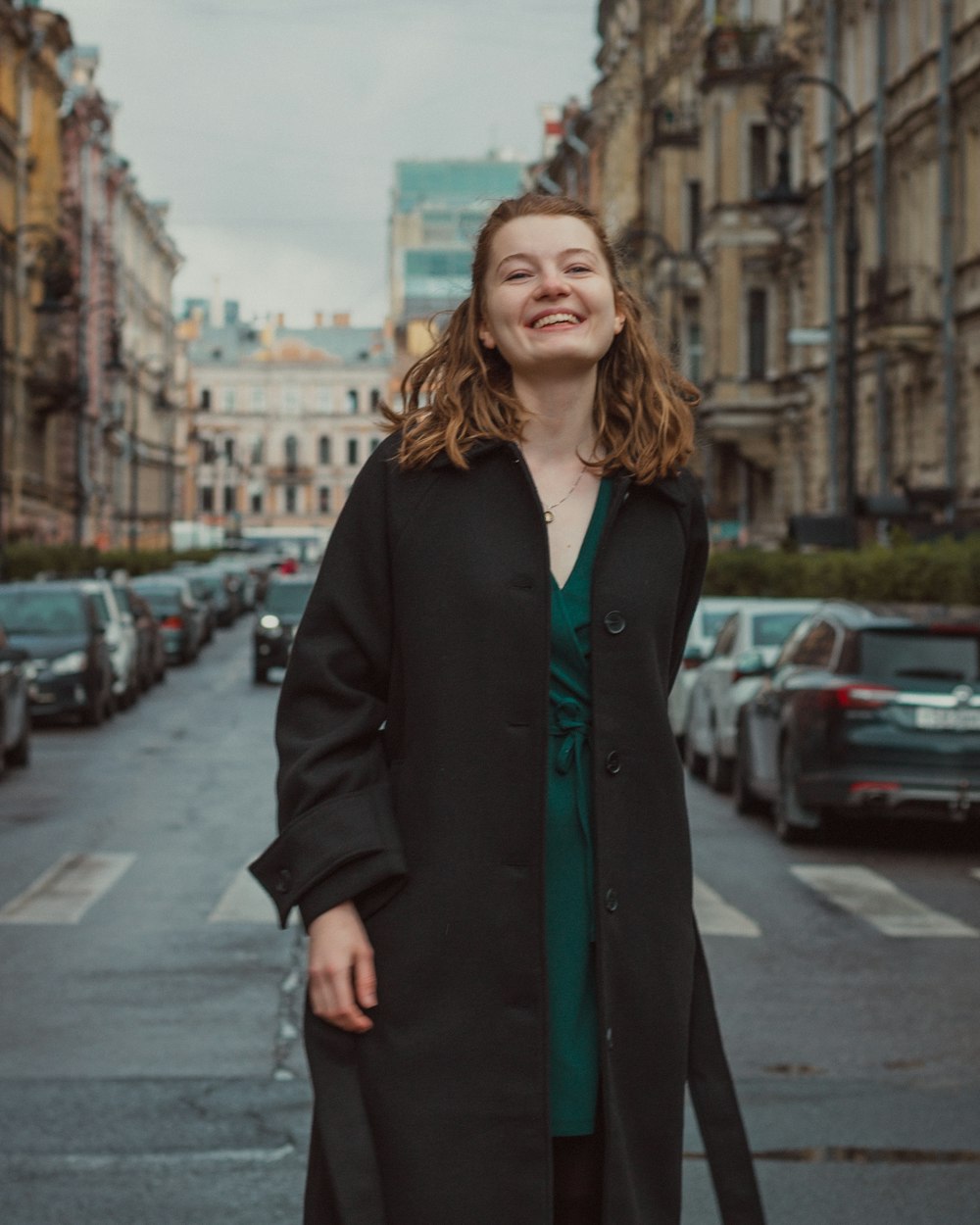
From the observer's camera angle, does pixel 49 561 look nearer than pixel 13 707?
No

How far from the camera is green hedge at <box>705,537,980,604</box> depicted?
2288 cm

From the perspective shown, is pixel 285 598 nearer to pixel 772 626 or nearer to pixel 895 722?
pixel 772 626

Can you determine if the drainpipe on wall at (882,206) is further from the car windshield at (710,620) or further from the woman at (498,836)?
the woman at (498,836)

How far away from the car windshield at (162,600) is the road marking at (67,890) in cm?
3130

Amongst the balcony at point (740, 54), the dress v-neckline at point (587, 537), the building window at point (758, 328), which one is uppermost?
the balcony at point (740, 54)

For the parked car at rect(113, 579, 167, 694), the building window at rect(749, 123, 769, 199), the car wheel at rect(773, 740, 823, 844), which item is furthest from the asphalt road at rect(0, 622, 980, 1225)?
the building window at rect(749, 123, 769, 199)

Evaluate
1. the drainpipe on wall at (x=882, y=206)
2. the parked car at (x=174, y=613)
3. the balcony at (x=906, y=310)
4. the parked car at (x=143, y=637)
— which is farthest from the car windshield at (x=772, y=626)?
the parked car at (x=174, y=613)

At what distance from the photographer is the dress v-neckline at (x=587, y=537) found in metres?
3.53

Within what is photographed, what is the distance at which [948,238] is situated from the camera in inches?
1474

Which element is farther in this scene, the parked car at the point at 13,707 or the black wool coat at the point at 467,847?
the parked car at the point at 13,707

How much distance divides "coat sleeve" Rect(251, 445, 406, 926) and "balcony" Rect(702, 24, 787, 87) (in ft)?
164

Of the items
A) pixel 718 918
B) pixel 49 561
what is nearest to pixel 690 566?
pixel 718 918

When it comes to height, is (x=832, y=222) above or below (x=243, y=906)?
above

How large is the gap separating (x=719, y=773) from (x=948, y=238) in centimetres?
1934
